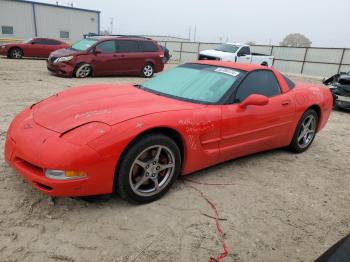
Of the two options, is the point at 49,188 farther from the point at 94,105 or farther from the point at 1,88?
the point at 1,88

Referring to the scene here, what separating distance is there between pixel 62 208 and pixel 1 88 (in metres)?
6.28

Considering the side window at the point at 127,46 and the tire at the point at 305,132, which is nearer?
the tire at the point at 305,132

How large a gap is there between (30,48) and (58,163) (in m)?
16.4

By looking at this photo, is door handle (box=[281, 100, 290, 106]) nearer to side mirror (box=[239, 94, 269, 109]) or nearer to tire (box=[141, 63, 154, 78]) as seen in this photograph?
side mirror (box=[239, 94, 269, 109])

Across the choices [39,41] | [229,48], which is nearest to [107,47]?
[39,41]

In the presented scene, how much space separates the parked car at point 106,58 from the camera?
34.9 ft

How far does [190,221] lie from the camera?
2842 millimetres

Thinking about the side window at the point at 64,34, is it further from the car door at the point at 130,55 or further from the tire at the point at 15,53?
the car door at the point at 130,55

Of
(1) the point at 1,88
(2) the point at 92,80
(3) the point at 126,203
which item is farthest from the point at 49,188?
(2) the point at 92,80

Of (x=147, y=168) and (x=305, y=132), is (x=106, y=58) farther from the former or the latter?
(x=147, y=168)

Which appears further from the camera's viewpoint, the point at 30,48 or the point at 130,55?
the point at 30,48

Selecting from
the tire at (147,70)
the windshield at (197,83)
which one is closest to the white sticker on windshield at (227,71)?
the windshield at (197,83)

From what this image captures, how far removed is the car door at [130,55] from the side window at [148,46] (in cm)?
25

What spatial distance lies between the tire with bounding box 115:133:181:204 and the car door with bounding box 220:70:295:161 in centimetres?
72
